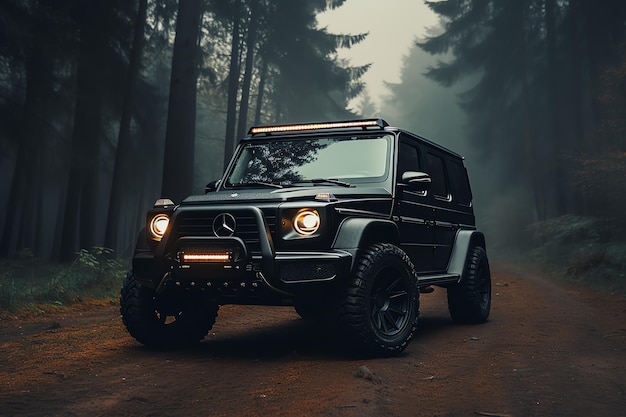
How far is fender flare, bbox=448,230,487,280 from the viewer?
8.20m

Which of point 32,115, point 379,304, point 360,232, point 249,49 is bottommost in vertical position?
point 379,304

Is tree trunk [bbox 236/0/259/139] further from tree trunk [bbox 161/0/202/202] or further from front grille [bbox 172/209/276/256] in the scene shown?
front grille [bbox 172/209/276/256]

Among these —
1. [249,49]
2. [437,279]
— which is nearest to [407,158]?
[437,279]

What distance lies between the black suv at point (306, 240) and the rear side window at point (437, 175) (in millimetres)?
131

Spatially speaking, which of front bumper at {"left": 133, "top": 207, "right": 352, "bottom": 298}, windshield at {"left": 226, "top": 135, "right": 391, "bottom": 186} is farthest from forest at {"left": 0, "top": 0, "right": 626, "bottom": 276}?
front bumper at {"left": 133, "top": 207, "right": 352, "bottom": 298}

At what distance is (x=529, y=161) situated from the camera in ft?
93.8

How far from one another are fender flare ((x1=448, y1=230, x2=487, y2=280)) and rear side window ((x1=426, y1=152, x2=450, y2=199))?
23.0 inches

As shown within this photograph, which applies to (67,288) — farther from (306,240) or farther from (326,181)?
(306,240)

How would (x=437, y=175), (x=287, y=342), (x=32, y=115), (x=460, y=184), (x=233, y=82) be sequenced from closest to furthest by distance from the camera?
(x=287, y=342) < (x=437, y=175) < (x=460, y=184) < (x=32, y=115) < (x=233, y=82)

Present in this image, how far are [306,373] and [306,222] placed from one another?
51.0 inches

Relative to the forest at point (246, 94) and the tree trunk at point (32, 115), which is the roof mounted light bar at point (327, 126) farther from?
the tree trunk at point (32, 115)

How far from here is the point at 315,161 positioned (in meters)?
7.03

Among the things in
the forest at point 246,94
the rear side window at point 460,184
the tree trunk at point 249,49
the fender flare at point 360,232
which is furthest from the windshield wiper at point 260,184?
the tree trunk at point 249,49

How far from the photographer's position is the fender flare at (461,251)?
8.20 m
